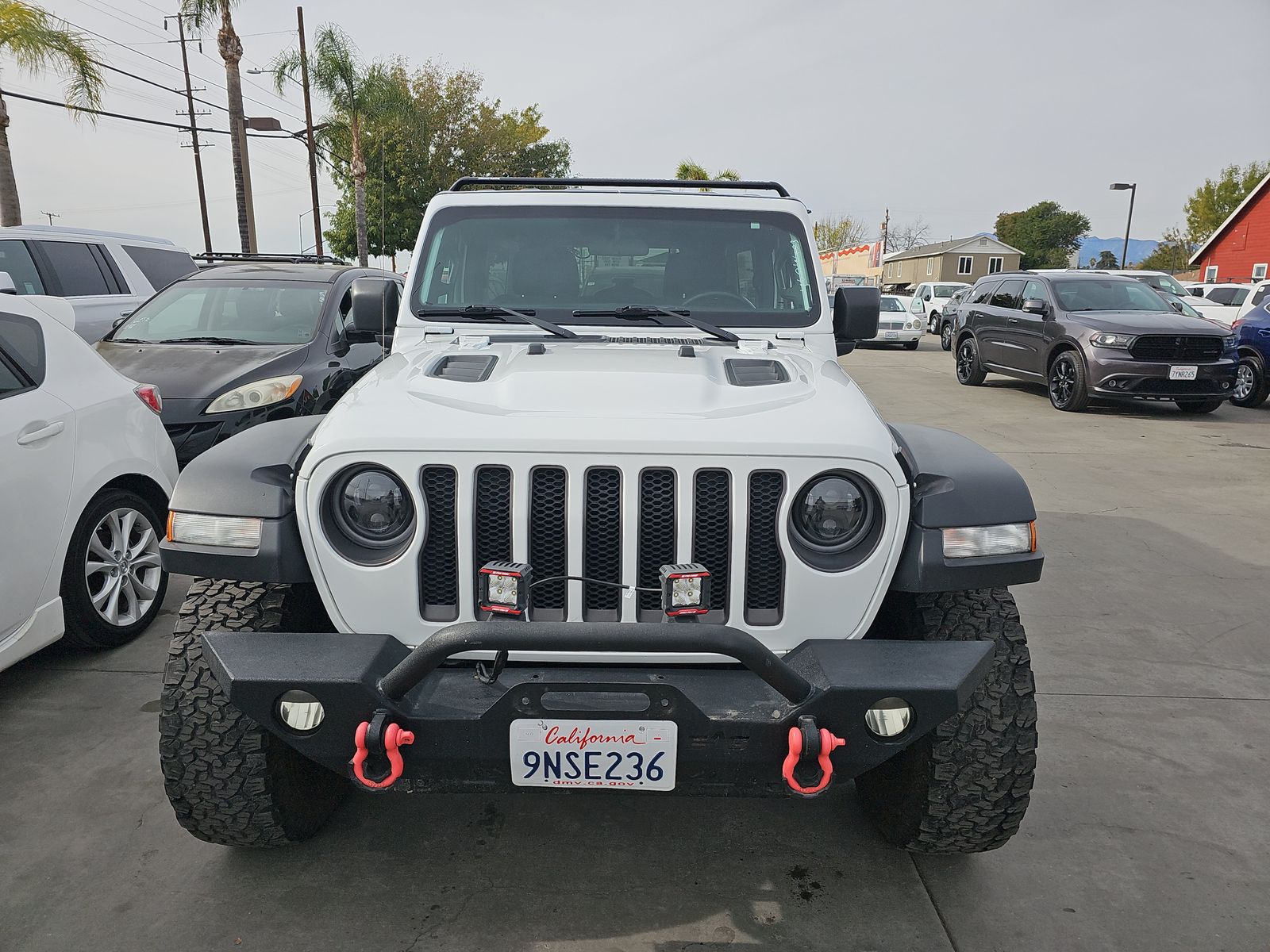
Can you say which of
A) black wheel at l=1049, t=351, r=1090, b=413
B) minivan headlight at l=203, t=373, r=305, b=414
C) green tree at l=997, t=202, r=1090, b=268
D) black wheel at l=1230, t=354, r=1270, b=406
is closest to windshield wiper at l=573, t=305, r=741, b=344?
minivan headlight at l=203, t=373, r=305, b=414

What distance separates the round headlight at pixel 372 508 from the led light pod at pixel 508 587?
0.25 meters

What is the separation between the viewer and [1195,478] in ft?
26.4

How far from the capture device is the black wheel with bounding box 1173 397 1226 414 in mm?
11758

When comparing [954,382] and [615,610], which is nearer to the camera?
[615,610]

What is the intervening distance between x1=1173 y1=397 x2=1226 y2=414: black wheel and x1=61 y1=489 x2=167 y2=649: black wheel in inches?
457

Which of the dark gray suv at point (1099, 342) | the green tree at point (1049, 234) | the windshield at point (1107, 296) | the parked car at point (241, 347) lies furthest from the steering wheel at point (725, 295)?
the green tree at point (1049, 234)

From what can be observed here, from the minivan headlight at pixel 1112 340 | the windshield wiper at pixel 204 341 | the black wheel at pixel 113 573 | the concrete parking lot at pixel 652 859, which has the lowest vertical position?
the concrete parking lot at pixel 652 859

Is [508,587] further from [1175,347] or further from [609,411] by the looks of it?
[1175,347]

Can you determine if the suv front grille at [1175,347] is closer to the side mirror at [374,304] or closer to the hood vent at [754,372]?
the hood vent at [754,372]

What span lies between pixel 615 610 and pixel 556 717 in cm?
36

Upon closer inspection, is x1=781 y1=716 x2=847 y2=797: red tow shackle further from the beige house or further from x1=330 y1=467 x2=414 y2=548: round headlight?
the beige house

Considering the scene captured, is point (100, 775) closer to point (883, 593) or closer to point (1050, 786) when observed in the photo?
point (883, 593)

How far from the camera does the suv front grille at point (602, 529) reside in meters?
2.23

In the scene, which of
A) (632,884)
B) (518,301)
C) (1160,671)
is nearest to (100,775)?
(632,884)
